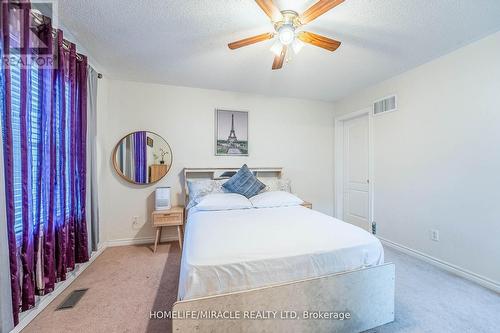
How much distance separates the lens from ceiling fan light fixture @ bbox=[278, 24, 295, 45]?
1622mm

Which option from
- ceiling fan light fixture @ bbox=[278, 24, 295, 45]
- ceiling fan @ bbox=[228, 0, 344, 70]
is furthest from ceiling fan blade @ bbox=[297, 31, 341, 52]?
ceiling fan light fixture @ bbox=[278, 24, 295, 45]

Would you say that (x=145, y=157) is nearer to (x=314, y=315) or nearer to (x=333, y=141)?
(x=314, y=315)

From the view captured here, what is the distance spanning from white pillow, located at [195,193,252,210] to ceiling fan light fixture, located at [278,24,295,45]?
6.12ft

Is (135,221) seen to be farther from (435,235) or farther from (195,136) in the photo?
(435,235)

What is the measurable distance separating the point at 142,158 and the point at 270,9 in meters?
2.68

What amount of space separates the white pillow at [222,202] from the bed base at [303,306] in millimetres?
1418

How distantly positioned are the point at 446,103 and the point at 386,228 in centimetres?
187

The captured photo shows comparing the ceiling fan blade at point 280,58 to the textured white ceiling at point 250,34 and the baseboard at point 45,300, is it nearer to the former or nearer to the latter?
the textured white ceiling at point 250,34

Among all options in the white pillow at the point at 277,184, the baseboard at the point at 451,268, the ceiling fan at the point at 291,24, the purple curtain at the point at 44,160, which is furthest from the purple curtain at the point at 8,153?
the baseboard at the point at 451,268

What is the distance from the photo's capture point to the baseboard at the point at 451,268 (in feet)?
6.61

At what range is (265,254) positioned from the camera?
138 cm

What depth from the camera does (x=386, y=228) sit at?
124 inches

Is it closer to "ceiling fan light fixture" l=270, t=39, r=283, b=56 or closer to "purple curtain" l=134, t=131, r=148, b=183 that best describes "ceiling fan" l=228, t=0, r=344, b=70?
"ceiling fan light fixture" l=270, t=39, r=283, b=56

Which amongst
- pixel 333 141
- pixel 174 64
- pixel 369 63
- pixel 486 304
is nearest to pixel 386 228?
pixel 486 304
